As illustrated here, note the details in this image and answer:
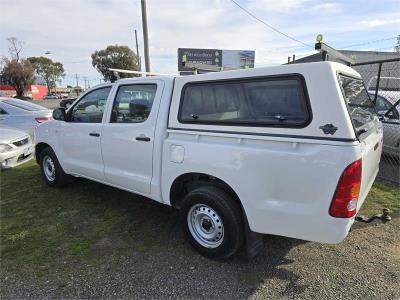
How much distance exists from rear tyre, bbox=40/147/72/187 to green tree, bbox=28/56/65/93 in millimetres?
78593

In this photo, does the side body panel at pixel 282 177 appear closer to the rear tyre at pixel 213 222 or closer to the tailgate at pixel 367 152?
the rear tyre at pixel 213 222

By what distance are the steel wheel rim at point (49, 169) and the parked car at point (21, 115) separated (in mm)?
3256

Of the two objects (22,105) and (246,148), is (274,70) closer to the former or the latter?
(246,148)

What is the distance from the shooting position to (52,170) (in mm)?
5516

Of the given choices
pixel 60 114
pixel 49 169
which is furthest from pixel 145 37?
pixel 60 114

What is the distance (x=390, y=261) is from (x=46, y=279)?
3.38 meters

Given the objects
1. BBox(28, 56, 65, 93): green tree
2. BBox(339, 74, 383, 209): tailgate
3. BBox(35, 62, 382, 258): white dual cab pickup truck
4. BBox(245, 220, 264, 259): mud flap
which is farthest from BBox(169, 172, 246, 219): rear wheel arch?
BBox(28, 56, 65, 93): green tree

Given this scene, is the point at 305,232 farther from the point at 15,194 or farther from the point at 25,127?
the point at 25,127

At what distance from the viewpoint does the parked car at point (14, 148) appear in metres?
6.50

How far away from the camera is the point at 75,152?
15.8 feet

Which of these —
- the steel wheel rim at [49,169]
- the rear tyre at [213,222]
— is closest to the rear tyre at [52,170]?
the steel wheel rim at [49,169]

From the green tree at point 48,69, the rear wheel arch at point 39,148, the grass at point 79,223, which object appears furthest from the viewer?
the green tree at point 48,69

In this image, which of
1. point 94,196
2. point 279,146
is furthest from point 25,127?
point 279,146

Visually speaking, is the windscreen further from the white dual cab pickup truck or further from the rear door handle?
the rear door handle
